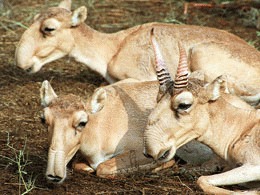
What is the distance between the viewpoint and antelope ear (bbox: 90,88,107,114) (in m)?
12.5

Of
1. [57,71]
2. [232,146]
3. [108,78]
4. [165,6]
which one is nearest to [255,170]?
[232,146]

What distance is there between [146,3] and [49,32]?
8.30 m

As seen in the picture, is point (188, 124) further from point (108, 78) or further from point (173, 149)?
point (108, 78)

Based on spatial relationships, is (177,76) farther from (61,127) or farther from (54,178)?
(54,178)

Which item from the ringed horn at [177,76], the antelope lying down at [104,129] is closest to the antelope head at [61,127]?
the antelope lying down at [104,129]

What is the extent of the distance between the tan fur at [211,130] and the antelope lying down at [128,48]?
401 centimetres

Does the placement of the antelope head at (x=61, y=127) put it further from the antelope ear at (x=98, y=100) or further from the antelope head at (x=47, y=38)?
the antelope head at (x=47, y=38)

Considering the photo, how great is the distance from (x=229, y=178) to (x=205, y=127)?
0.90 m

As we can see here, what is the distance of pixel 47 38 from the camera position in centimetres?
1692

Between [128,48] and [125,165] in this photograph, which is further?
[128,48]

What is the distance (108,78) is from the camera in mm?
17641

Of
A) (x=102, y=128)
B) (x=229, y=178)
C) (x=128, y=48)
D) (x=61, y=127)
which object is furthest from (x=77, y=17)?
(x=229, y=178)

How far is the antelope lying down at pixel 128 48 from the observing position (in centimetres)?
1641

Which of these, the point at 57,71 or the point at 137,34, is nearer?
the point at 137,34
